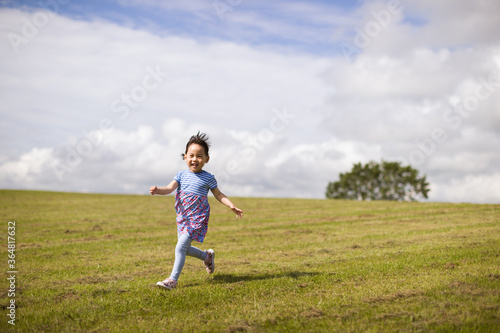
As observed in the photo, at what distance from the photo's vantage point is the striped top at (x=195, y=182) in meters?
7.55

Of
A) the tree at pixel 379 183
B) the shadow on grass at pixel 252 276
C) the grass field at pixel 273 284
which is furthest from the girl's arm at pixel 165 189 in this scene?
the tree at pixel 379 183

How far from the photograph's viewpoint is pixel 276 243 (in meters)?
13.2

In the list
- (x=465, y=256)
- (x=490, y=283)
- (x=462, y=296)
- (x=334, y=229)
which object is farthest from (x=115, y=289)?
(x=334, y=229)

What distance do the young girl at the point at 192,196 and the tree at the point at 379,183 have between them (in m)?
55.9

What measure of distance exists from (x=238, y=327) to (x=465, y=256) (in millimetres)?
6693

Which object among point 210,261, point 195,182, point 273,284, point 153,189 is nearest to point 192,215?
point 195,182

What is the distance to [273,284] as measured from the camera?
710 cm

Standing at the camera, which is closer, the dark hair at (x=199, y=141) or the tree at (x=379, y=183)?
the dark hair at (x=199, y=141)

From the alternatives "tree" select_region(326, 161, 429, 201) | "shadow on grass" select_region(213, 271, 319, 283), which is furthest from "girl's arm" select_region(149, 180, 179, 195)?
"tree" select_region(326, 161, 429, 201)

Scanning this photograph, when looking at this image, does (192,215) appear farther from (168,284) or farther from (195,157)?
(168,284)

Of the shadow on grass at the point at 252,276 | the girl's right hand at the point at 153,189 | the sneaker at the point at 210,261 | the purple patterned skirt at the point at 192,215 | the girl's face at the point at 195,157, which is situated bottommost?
the shadow on grass at the point at 252,276

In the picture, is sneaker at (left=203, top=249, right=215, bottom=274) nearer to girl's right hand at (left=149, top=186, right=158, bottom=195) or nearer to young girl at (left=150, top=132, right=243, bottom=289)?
young girl at (left=150, top=132, right=243, bottom=289)

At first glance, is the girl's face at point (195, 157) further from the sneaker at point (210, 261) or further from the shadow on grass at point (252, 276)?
the shadow on grass at point (252, 276)

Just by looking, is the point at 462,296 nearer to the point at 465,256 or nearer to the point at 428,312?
the point at 428,312
